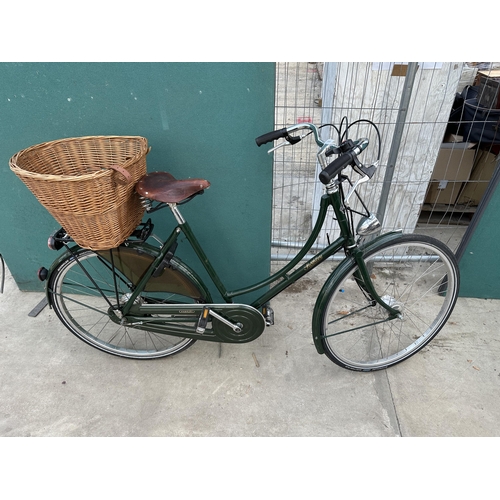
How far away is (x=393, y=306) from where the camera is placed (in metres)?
2.03

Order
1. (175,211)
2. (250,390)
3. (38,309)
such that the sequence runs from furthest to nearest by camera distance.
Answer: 1. (38,309)
2. (250,390)
3. (175,211)

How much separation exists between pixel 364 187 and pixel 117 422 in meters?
2.32

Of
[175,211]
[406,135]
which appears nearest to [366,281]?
[175,211]

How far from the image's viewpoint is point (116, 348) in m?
2.32

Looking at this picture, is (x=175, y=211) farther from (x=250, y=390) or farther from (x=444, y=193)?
(x=444, y=193)

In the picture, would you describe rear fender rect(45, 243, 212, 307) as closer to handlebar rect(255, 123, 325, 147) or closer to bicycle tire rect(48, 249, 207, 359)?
bicycle tire rect(48, 249, 207, 359)

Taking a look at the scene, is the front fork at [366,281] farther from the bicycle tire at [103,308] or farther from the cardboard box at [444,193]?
the cardboard box at [444,193]

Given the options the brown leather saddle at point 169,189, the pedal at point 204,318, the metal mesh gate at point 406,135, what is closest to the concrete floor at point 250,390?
the pedal at point 204,318

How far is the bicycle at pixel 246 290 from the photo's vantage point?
1.68m

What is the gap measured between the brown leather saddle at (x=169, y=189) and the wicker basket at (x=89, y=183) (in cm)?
6

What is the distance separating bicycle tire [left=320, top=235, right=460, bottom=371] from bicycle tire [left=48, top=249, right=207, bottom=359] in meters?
0.93

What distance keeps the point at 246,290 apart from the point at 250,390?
615mm

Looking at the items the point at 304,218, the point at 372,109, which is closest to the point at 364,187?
the point at 372,109

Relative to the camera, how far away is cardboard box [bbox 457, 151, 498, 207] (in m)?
2.97
